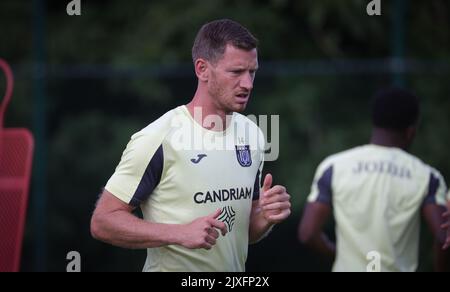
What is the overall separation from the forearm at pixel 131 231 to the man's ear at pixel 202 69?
2.37ft

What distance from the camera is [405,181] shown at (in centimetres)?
546

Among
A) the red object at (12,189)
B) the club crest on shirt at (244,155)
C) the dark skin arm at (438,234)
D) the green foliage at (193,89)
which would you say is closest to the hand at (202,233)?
the club crest on shirt at (244,155)

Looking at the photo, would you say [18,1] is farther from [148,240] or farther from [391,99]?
[148,240]

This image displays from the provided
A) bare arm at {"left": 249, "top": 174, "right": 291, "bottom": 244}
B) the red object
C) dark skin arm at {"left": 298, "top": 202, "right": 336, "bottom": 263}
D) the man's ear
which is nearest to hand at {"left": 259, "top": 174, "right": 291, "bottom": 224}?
bare arm at {"left": 249, "top": 174, "right": 291, "bottom": 244}

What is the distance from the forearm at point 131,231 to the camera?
4070 mm

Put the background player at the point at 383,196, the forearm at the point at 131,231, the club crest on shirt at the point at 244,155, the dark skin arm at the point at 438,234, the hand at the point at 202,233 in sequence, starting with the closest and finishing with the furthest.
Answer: the hand at the point at 202,233 < the forearm at the point at 131,231 < the club crest on shirt at the point at 244,155 < the dark skin arm at the point at 438,234 < the background player at the point at 383,196

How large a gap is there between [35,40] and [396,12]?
3.48 meters

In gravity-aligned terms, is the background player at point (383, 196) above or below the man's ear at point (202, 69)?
below

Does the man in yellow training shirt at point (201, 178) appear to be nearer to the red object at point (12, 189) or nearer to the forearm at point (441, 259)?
the red object at point (12, 189)

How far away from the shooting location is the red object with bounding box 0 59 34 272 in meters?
5.32

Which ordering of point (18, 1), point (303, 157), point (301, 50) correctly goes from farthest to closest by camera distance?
1. point (18, 1)
2. point (301, 50)
3. point (303, 157)

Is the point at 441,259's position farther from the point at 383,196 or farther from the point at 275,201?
the point at 275,201

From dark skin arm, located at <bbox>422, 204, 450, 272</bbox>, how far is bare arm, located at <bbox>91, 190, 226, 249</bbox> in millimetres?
1712
